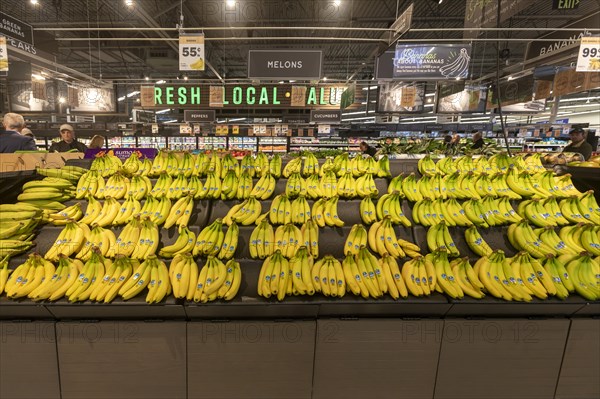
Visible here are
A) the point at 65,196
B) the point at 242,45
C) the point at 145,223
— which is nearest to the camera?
the point at 145,223

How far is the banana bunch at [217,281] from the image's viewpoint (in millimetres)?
1776

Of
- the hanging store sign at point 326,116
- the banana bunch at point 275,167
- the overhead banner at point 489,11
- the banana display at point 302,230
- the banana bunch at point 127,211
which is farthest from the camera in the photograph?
the hanging store sign at point 326,116

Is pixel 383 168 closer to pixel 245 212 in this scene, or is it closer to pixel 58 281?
pixel 245 212

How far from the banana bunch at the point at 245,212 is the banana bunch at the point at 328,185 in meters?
0.63

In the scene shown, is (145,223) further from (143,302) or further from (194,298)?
(194,298)

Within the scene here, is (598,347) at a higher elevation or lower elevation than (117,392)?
higher

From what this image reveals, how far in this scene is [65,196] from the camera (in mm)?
2504

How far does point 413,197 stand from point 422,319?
44.2 inches

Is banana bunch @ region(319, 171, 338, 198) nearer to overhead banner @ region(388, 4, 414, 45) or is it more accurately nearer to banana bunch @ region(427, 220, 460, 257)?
banana bunch @ region(427, 220, 460, 257)

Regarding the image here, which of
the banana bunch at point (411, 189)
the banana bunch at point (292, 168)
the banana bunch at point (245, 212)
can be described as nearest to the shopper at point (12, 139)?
the banana bunch at point (245, 212)

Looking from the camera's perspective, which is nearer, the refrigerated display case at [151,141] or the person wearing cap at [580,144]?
the person wearing cap at [580,144]

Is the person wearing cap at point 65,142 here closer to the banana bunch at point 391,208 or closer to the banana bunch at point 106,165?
the banana bunch at point 106,165

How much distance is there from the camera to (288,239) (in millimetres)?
2172

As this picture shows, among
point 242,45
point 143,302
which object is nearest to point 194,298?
point 143,302
